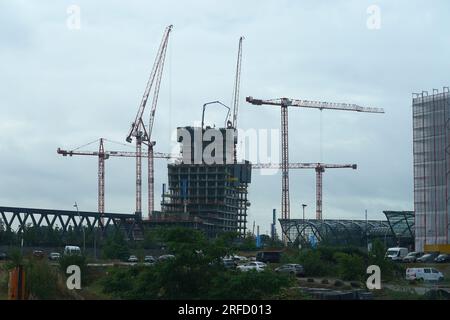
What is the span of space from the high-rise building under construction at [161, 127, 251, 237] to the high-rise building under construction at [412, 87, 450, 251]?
86.4 meters

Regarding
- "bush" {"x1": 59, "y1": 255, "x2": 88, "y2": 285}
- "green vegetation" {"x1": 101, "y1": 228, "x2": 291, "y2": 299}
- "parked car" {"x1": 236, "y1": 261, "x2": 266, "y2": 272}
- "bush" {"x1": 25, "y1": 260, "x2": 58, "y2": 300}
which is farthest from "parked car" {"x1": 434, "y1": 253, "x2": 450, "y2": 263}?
"bush" {"x1": 25, "y1": 260, "x2": 58, "y2": 300}

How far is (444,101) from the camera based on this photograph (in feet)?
284

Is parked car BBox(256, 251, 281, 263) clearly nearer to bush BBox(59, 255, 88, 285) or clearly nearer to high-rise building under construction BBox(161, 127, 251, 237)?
bush BBox(59, 255, 88, 285)

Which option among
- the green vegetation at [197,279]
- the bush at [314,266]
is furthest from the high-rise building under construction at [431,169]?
the green vegetation at [197,279]

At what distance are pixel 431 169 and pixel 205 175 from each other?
9347cm

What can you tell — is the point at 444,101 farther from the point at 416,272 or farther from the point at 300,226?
the point at 300,226

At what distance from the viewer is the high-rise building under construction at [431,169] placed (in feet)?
285

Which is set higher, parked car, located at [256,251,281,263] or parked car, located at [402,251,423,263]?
parked car, located at [256,251,281,263]

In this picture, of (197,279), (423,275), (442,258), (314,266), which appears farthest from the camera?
(442,258)

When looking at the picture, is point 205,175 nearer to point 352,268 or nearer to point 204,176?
point 204,176

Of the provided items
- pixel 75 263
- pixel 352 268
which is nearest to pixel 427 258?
pixel 352 268

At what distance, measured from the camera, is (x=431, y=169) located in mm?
89062

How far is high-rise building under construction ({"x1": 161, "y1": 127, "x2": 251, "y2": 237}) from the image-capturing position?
579 ft
